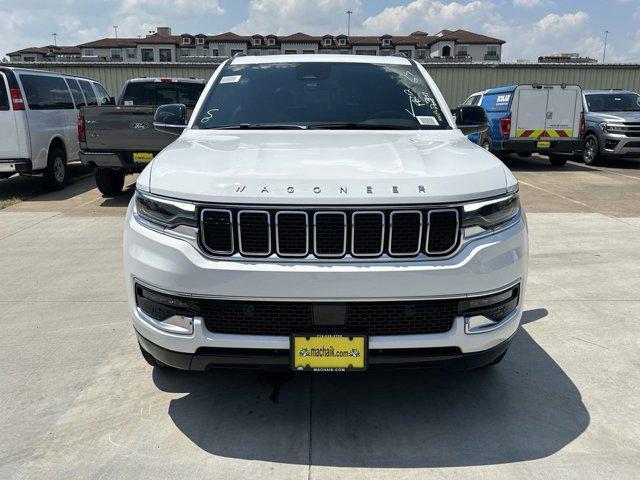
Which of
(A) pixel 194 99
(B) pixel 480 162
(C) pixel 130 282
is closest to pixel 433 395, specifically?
(B) pixel 480 162

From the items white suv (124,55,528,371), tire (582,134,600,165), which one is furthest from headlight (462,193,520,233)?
tire (582,134,600,165)

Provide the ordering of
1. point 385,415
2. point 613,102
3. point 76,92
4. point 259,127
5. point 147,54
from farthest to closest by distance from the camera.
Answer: point 147,54, point 613,102, point 76,92, point 259,127, point 385,415

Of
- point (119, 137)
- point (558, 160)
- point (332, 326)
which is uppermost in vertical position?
point (119, 137)

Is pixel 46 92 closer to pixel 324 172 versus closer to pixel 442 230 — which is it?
pixel 324 172

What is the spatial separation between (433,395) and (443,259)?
3.28 ft

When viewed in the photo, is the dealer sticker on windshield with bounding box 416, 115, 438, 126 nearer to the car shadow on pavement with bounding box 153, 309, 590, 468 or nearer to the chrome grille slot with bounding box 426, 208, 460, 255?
the chrome grille slot with bounding box 426, 208, 460, 255

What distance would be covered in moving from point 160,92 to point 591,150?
10.7m

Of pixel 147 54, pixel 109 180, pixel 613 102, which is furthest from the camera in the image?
pixel 147 54

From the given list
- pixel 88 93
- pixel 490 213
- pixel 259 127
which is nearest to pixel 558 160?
pixel 88 93

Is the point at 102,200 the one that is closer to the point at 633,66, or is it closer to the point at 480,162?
the point at 480,162

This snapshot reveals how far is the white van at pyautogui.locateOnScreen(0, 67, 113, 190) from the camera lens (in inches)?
350

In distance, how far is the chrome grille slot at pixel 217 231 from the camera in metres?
2.39

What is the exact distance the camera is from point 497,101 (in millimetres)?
13891

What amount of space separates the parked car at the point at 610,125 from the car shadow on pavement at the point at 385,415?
12.0 metres
